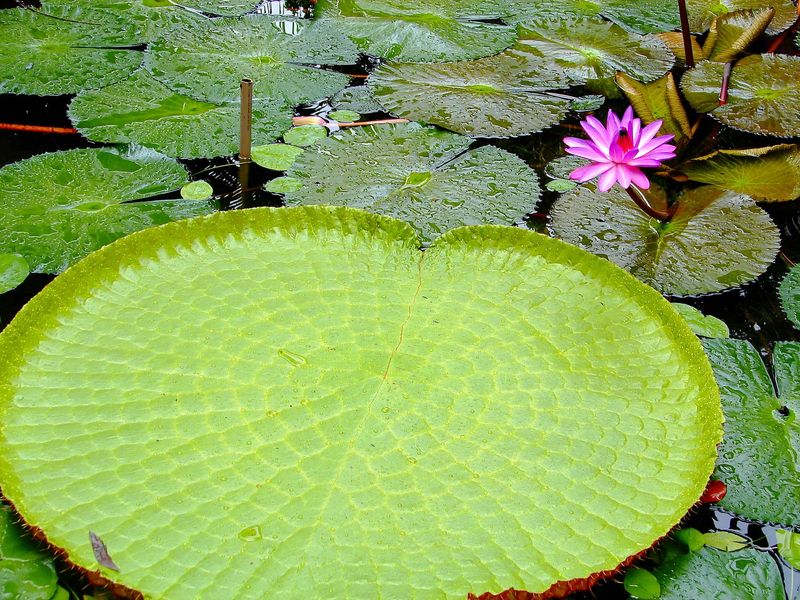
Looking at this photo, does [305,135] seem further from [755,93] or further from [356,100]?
[755,93]

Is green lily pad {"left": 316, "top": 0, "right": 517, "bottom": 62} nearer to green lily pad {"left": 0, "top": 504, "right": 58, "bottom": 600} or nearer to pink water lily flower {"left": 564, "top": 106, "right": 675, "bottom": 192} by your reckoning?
pink water lily flower {"left": 564, "top": 106, "right": 675, "bottom": 192}

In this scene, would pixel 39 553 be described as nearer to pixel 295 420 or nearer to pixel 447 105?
pixel 295 420

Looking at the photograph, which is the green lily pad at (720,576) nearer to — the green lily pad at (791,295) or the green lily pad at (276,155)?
the green lily pad at (791,295)

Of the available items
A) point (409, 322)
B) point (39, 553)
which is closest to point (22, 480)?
point (39, 553)

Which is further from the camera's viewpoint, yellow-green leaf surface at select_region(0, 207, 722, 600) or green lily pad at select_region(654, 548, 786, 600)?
green lily pad at select_region(654, 548, 786, 600)

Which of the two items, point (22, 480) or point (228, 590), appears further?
point (22, 480)

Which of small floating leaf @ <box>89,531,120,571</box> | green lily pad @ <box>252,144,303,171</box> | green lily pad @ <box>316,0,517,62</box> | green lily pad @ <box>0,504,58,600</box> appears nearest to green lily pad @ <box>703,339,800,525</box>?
small floating leaf @ <box>89,531,120,571</box>

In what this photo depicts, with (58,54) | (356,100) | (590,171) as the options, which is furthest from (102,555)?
(58,54)
